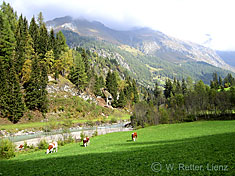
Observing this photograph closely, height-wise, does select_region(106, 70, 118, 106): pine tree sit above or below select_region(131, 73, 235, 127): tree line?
above

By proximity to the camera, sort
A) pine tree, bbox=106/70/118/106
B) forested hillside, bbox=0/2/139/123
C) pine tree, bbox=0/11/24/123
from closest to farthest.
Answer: pine tree, bbox=0/11/24/123 < forested hillside, bbox=0/2/139/123 < pine tree, bbox=106/70/118/106

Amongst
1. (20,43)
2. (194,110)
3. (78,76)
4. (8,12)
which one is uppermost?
(8,12)

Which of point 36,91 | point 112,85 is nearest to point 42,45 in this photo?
point 36,91

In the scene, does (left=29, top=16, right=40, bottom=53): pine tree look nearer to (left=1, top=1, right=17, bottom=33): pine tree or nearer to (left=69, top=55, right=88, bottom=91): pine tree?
(left=1, top=1, right=17, bottom=33): pine tree

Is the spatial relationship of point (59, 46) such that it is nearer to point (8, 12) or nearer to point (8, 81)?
point (8, 12)

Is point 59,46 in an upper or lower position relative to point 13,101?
upper

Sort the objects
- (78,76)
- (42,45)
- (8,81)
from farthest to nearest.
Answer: (78,76), (42,45), (8,81)

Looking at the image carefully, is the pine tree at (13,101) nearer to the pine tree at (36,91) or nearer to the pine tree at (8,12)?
the pine tree at (36,91)

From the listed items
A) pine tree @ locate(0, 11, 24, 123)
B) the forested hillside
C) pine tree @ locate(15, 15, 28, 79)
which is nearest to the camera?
pine tree @ locate(0, 11, 24, 123)

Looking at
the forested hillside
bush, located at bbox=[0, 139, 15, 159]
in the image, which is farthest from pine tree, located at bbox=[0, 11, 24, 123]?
bush, located at bbox=[0, 139, 15, 159]

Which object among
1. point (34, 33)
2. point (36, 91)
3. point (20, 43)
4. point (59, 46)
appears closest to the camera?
point (36, 91)

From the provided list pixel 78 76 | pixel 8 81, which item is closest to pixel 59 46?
pixel 78 76

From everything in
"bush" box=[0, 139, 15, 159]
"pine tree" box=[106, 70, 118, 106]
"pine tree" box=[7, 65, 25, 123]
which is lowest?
"bush" box=[0, 139, 15, 159]

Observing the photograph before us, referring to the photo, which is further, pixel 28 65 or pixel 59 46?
pixel 59 46
